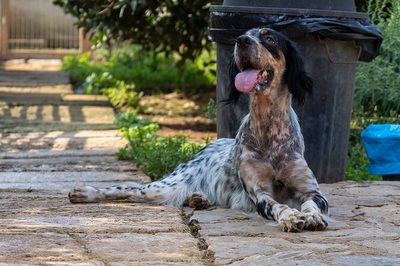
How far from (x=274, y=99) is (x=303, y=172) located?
49 centimetres

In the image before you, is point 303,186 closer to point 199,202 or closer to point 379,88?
point 199,202

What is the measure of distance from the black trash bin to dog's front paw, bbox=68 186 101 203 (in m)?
1.36

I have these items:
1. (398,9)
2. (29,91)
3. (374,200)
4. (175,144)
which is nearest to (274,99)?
(374,200)

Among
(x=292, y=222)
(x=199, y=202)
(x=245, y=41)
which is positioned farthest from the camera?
(x=199, y=202)

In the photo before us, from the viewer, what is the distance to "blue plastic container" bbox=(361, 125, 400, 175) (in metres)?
6.84

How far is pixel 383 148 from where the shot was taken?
22.5 feet

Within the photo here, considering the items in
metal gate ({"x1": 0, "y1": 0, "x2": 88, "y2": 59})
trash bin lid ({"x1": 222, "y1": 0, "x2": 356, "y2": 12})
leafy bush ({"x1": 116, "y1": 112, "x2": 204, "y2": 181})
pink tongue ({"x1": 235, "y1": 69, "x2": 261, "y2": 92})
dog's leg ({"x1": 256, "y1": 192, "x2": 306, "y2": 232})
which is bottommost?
metal gate ({"x1": 0, "y1": 0, "x2": 88, "y2": 59})

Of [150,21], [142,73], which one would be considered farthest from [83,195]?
[142,73]

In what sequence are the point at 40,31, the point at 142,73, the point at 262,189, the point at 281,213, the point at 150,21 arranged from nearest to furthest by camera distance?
the point at 281,213 → the point at 262,189 → the point at 150,21 → the point at 142,73 → the point at 40,31

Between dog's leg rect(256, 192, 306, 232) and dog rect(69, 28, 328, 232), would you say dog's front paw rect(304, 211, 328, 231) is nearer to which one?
dog's leg rect(256, 192, 306, 232)

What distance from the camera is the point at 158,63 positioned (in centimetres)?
1563

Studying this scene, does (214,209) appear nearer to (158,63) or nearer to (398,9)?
(398,9)

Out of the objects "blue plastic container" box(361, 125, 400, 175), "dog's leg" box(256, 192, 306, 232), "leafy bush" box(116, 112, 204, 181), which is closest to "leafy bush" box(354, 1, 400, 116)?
"blue plastic container" box(361, 125, 400, 175)

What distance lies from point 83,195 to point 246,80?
1.30m
